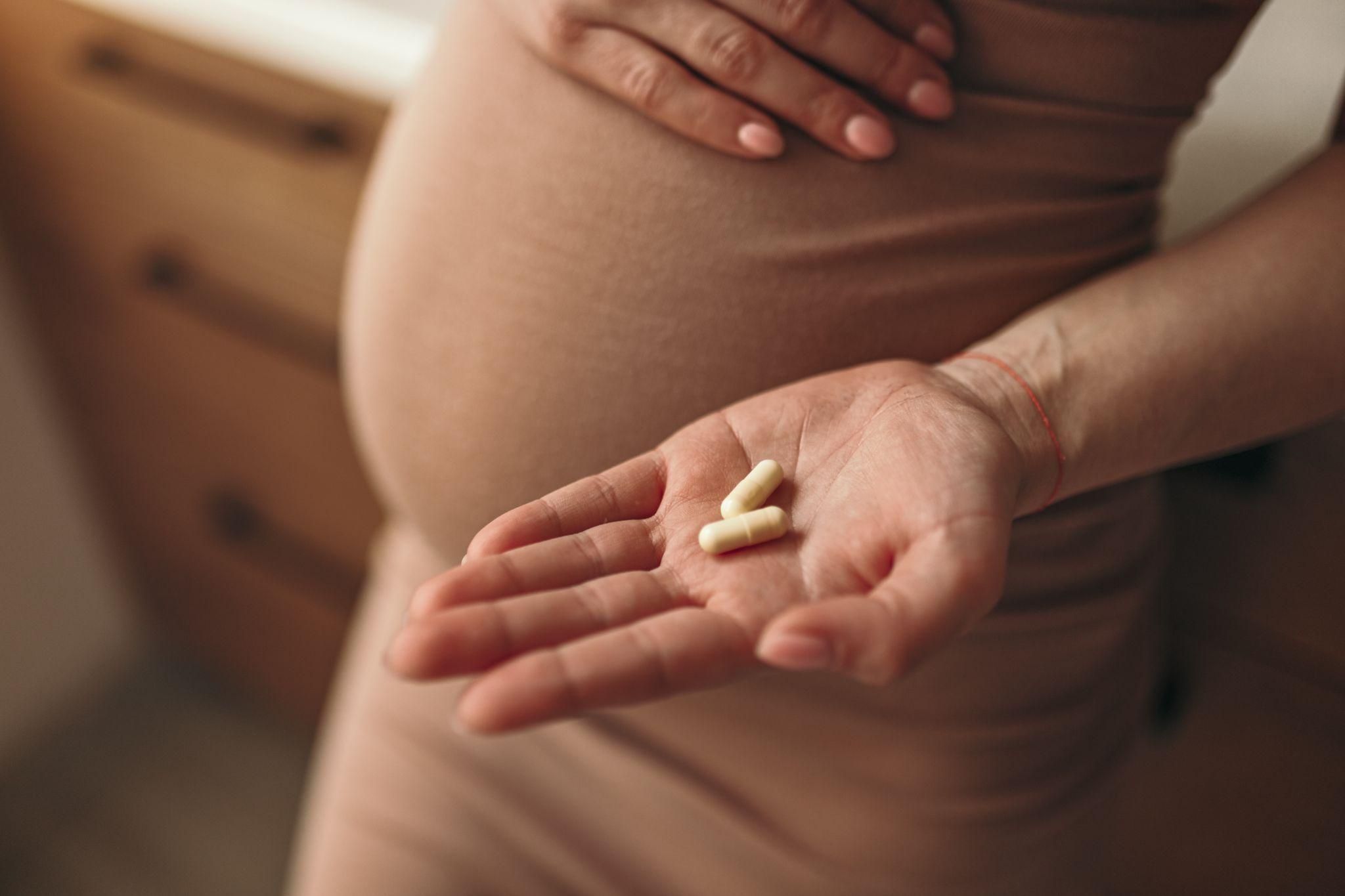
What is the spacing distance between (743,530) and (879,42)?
32 centimetres

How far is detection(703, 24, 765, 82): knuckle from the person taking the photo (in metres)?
0.60

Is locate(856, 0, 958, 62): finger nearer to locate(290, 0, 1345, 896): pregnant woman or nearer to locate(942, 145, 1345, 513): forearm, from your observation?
locate(290, 0, 1345, 896): pregnant woman

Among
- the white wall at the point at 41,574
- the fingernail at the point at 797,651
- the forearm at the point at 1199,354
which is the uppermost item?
the forearm at the point at 1199,354

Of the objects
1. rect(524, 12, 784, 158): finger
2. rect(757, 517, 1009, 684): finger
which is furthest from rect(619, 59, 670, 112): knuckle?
rect(757, 517, 1009, 684): finger

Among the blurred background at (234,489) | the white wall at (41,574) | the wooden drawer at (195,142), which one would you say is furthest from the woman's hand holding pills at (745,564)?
the white wall at (41,574)

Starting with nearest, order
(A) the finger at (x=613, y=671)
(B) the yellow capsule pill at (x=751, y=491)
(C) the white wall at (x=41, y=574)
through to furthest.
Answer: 1. (A) the finger at (x=613, y=671)
2. (B) the yellow capsule pill at (x=751, y=491)
3. (C) the white wall at (x=41, y=574)

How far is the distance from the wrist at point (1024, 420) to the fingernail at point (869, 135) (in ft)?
0.47

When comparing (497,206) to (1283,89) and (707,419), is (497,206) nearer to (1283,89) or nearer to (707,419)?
(707,419)

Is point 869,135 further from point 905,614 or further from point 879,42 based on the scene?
point 905,614

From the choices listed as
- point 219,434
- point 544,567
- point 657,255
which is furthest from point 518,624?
point 219,434

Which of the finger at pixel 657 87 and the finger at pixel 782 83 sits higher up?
the finger at pixel 782 83

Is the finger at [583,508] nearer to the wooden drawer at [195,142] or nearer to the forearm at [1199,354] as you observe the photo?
the forearm at [1199,354]

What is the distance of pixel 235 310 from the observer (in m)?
1.28

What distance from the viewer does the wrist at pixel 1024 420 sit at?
0.55m
